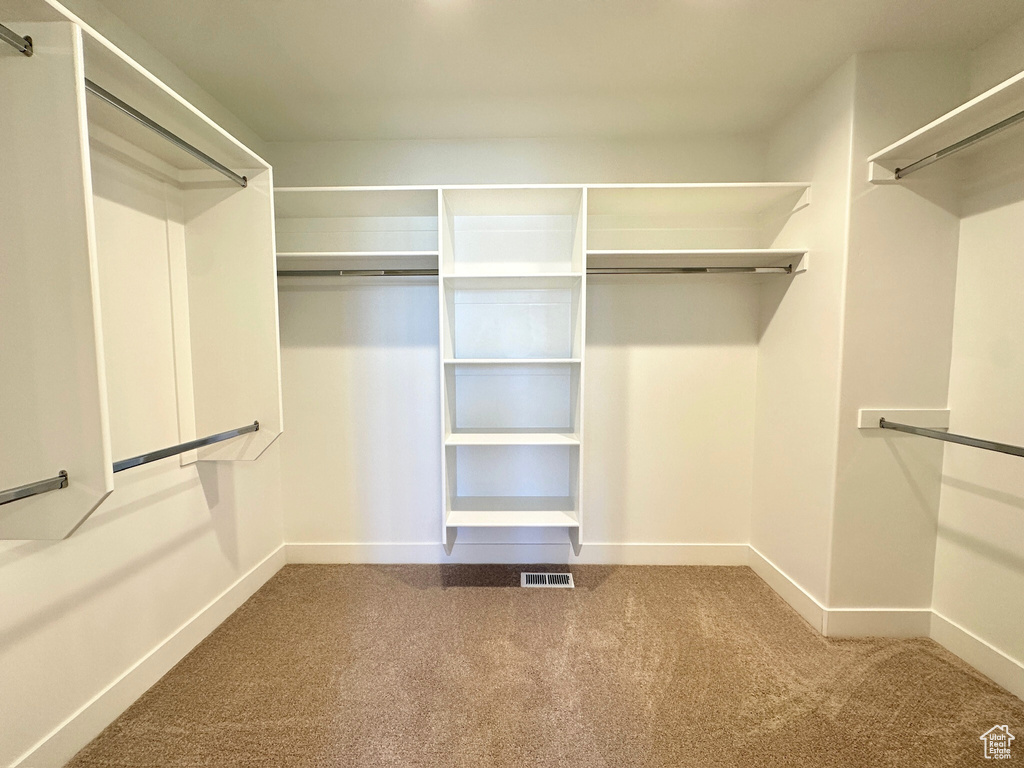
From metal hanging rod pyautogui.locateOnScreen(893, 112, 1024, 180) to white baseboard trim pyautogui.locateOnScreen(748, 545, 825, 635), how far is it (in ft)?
6.40

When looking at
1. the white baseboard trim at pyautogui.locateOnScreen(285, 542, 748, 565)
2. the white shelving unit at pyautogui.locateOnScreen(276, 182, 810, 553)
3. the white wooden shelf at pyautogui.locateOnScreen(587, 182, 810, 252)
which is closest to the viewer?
the white shelving unit at pyautogui.locateOnScreen(276, 182, 810, 553)

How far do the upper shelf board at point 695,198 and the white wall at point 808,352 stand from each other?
12cm

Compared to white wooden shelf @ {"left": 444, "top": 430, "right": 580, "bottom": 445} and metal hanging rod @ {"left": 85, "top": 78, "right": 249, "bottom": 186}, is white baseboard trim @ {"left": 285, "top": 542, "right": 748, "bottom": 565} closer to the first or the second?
white wooden shelf @ {"left": 444, "top": 430, "right": 580, "bottom": 445}

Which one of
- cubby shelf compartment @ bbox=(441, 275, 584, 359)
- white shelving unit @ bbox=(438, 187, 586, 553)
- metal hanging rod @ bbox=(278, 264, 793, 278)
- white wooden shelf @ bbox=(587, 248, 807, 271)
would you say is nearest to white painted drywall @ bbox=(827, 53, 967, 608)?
white wooden shelf @ bbox=(587, 248, 807, 271)

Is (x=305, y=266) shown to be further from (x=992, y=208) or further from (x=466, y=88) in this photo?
(x=992, y=208)

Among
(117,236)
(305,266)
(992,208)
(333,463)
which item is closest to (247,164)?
(117,236)

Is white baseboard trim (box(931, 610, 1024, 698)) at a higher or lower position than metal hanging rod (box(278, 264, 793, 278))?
lower

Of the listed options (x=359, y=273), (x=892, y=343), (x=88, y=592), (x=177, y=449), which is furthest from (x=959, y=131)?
(x=88, y=592)

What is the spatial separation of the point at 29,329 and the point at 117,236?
73 cm

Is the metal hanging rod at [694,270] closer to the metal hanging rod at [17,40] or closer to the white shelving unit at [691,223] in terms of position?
the white shelving unit at [691,223]

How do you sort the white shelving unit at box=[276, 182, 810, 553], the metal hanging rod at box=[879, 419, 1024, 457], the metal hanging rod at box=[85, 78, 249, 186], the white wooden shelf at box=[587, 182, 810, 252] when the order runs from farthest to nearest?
the white wooden shelf at box=[587, 182, 810, 252]
the white shelving unit at box=[276, 182, 810, 553]
the metal hanging rod at box=[879, 419, 1024, 457]
the metal hanging rod at box=[85, 78, 249, 186]

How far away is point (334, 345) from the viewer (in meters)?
2.62

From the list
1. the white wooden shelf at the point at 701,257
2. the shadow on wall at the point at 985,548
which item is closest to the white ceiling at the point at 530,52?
the white wooden shelf at the point at 701,257

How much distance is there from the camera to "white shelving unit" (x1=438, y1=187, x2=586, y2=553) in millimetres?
2297
